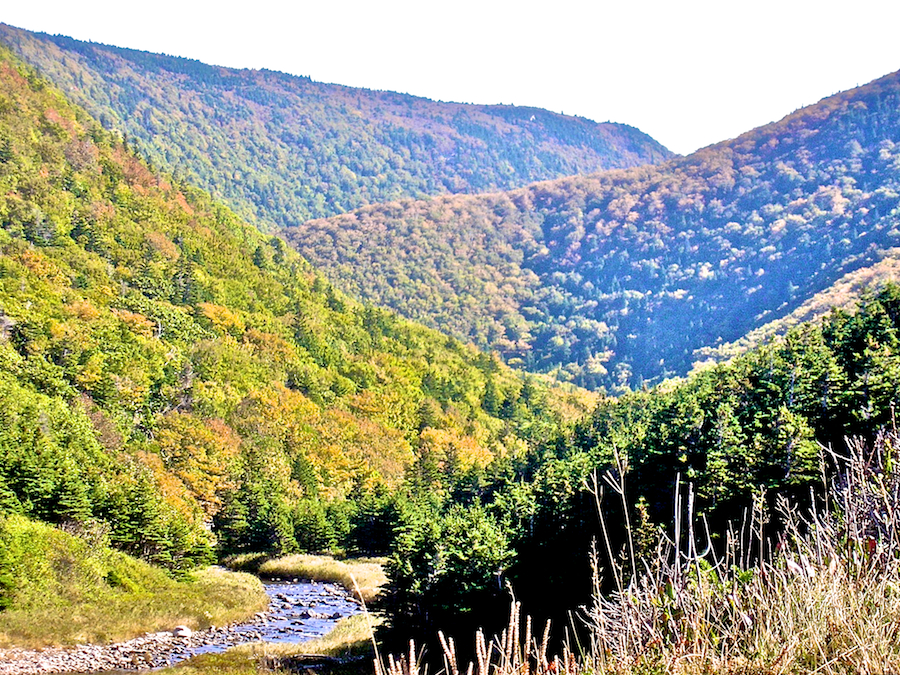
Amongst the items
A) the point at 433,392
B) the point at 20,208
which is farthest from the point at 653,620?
the point at 433,392

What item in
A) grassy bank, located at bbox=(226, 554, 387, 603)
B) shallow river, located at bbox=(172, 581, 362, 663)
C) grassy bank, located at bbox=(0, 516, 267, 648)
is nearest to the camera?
grassy bank, located at bbox=(0, 516, 267, 648)

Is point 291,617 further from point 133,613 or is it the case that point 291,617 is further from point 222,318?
point 222,318

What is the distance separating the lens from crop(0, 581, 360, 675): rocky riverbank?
123 ft

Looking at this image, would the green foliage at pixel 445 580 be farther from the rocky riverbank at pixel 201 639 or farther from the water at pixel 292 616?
the rocky riverbank at pixel 201 639

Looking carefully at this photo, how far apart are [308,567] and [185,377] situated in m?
41.4

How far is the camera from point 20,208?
124 meters

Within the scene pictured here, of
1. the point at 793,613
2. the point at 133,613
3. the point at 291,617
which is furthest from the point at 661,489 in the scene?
the point at 793,613

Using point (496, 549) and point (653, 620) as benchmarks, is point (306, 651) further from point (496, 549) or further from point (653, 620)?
point (653, 620)

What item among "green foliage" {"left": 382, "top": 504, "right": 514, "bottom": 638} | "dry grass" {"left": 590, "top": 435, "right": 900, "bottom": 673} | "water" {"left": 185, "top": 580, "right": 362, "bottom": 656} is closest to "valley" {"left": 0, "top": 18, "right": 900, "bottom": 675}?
"dry grass" {"left": 590, "top": 435, "right": 900, "bottom": 673}

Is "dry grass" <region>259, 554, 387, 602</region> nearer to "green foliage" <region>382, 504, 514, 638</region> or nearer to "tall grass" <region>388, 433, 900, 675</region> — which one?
"green foliage" <region>382, 504, 514, 638</region>

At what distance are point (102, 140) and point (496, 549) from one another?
482 ft

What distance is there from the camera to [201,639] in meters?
47.3

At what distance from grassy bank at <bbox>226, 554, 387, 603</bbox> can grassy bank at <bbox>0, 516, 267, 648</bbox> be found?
13843 millimetres

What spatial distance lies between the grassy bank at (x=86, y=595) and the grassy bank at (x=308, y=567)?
45.4 feet
